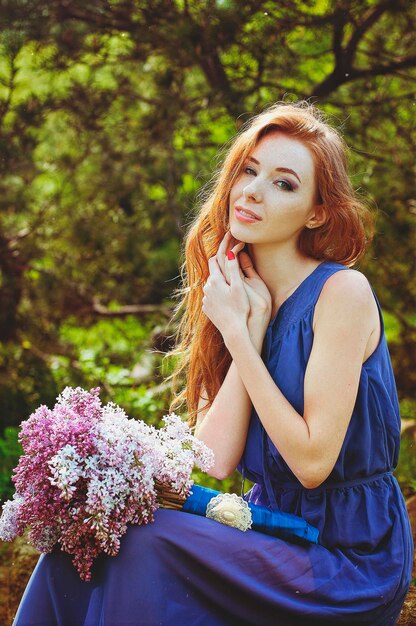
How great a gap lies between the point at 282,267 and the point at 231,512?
0.88 m

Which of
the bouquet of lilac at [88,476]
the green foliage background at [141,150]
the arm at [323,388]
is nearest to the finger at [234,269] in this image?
the arm at [323,388]

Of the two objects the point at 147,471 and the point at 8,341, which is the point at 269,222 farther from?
the point at 8,341

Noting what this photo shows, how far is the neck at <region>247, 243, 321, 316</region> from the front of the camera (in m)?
2.72

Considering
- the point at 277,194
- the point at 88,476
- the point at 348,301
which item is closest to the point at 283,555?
the point at 88,476

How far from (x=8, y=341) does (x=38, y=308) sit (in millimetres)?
292

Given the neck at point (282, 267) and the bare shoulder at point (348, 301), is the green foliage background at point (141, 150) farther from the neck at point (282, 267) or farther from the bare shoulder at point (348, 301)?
the bare shoulder at point (348, 301)

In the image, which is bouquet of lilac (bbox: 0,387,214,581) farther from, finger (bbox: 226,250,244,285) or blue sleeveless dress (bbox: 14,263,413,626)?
finger (bbox: 226,250,244,285)

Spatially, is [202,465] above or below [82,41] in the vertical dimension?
below

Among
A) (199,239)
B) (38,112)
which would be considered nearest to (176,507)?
(199,239)

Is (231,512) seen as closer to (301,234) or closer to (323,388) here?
(323,388)

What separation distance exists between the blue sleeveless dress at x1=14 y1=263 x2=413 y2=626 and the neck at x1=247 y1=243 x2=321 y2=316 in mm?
63

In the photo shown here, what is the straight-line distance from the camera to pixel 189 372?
300 cm

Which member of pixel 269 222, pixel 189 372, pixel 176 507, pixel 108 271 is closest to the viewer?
pixel 176 507

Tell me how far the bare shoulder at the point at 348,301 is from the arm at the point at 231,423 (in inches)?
8.7
